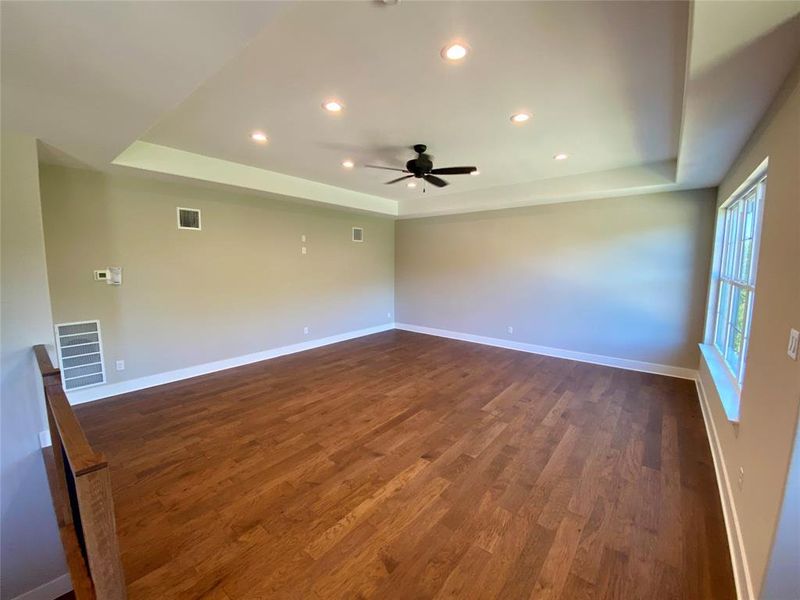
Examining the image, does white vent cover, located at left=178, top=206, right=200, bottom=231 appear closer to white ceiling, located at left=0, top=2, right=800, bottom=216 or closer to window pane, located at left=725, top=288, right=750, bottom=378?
white ceiling, located at left=0, top=2, right=800, bottom=216

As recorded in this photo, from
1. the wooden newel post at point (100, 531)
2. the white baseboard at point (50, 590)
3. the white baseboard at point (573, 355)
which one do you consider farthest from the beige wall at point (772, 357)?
the white baseboard at point (50, 590)

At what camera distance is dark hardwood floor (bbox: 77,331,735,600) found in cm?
162

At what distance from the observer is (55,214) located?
3270 mm

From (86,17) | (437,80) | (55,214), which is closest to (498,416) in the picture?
(437,80)

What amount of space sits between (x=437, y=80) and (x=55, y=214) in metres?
3.87

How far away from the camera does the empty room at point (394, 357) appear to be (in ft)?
Result: 4.88

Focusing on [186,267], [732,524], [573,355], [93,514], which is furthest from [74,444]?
[573,355]

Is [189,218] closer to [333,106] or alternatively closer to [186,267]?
[186,267]

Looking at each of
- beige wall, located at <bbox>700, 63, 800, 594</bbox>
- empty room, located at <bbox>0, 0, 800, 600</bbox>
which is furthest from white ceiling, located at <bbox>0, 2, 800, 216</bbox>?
beige wall, located at <bbox>700, 63, 800, 594</bbox>

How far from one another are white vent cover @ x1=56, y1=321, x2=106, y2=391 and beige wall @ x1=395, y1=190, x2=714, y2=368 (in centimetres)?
509

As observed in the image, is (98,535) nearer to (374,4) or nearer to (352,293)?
(374,4)

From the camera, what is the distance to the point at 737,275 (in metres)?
2.97

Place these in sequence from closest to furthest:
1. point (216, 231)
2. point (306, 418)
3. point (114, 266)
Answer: point (306, 418) → point (114, 266) → point (216, 231)

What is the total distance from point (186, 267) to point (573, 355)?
5.64 meters
